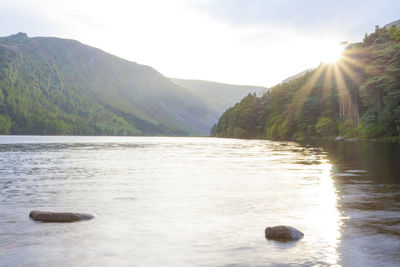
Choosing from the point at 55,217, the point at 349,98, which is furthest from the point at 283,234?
the point at 349,98

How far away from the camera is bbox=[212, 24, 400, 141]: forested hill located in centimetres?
9769

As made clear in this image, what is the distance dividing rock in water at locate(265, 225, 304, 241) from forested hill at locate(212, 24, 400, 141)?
87732 millimetres

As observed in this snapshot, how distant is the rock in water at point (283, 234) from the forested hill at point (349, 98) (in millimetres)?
87732

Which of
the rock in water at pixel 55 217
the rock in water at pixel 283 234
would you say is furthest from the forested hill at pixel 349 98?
the rock in water at pixel 55 217

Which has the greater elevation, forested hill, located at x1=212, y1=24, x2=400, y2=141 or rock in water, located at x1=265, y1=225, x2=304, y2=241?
forested hill, located at x1=212, y1=24, x2=400, y2=141

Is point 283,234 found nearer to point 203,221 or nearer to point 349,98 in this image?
→ point 203,221

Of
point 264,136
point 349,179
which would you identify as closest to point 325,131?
point 264,136

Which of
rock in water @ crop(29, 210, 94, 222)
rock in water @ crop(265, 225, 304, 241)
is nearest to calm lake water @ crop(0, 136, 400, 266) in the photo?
rock in water @ crop(265, 225, 304, 241)

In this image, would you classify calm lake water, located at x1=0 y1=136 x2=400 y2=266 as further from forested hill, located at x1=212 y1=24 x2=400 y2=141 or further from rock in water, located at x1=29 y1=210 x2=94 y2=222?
forested hill, located at x1=212 y1=24 x2=400 y2=141

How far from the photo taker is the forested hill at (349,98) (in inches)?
3846

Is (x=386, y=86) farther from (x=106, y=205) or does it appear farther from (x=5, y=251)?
(x=5, y=251)

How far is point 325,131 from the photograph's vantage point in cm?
13512

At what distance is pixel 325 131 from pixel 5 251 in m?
132

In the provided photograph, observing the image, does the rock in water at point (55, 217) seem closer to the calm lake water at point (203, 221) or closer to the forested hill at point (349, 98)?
the calm lake water at point (203, 221)
